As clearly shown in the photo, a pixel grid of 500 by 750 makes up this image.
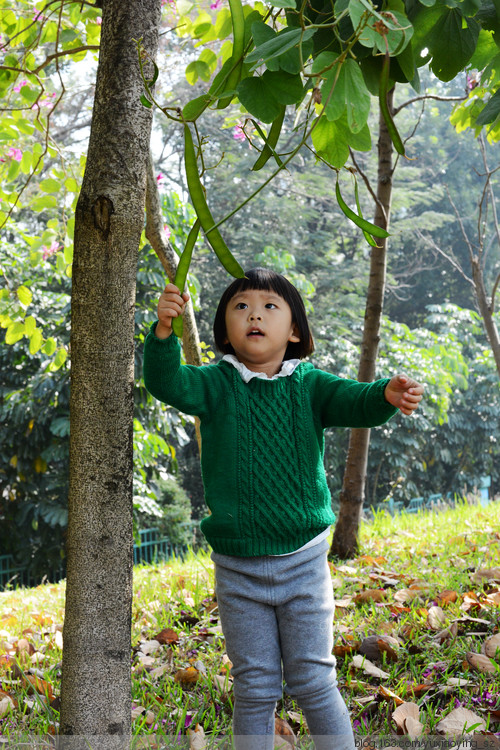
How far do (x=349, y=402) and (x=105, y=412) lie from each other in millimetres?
586

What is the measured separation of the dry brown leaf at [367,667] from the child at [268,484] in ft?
1.47

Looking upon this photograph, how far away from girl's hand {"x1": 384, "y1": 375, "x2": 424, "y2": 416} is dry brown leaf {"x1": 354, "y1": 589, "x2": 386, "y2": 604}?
1.23 meters

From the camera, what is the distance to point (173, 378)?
1.55 meters

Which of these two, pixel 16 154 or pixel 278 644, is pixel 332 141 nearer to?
pixel 278 644

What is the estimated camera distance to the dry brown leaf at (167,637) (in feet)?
7.61

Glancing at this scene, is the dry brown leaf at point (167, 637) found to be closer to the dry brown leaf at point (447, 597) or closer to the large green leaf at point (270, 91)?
the dry brown leaf at point (447, 597)

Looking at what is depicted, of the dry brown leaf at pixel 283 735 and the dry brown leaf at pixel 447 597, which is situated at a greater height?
the dry brown leaf at pixel 447 597

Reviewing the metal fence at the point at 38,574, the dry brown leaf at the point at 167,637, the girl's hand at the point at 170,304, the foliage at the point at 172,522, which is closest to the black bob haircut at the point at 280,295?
the girl's hand at the point at 170,304

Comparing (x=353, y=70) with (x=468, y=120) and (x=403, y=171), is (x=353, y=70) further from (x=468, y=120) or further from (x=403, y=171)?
(x=403, y=171)

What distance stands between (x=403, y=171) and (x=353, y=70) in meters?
17.4

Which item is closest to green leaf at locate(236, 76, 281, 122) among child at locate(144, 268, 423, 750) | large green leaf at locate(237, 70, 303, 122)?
large green leaf at locate(237, 70, 303, 122)

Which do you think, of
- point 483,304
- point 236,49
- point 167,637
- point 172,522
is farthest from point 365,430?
point 172,522

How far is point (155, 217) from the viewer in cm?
266

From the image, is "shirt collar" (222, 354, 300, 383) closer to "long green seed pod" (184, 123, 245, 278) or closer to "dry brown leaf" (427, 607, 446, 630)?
"long green seed pod" (184, 123, 245, 278)
